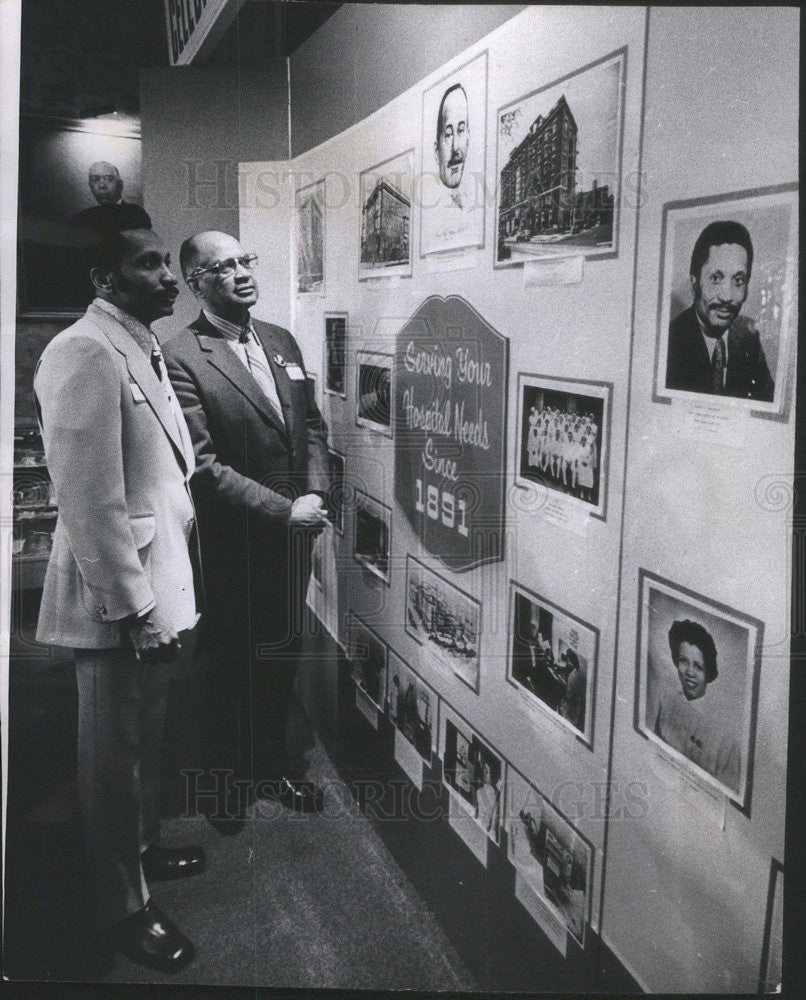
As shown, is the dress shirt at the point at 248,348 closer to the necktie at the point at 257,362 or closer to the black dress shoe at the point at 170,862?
the necktie at the point at 257,362

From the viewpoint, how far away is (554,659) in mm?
1639

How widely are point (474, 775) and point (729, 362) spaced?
0.93 metres

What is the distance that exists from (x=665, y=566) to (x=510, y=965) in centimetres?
89

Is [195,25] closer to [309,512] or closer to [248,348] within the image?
[248,348]

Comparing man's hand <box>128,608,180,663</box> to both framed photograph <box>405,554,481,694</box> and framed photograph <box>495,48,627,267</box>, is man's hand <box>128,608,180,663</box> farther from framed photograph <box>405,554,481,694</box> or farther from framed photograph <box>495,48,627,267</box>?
framed photograph <box>495,48,627,267</box>

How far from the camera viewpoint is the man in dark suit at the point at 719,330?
1.43m

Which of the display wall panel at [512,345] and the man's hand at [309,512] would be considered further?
the man's hand at [309,512]

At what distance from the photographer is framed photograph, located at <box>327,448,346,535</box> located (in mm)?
1703

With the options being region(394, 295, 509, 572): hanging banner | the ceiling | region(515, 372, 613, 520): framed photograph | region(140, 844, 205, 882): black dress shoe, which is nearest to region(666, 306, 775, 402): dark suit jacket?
region(515, 372, 613, 520): framed photograph

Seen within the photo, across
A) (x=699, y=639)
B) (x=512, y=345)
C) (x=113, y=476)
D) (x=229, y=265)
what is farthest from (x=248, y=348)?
(x=699, y=639)

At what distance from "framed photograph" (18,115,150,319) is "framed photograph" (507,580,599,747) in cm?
105

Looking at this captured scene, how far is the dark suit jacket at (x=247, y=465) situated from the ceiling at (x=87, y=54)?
475mm

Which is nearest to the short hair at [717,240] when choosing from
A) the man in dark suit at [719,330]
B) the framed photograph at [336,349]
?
the man in dark suit at [719,330]

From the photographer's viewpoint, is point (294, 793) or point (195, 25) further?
point (294, 793)
